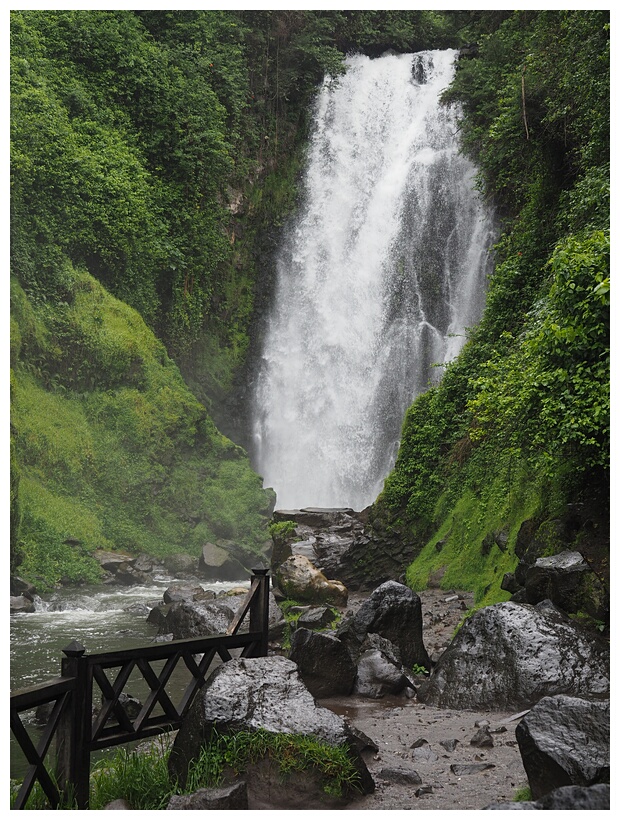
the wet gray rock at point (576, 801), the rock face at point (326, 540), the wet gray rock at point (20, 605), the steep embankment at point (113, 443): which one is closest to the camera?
the wet gray rock at point (576, 801)

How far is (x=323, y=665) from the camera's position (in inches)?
308

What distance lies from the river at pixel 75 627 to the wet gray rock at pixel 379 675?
294 cm

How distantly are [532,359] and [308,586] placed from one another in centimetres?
576

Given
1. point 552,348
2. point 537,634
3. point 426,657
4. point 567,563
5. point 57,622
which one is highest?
point 552,348

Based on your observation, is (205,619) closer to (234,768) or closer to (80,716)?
(234,768)

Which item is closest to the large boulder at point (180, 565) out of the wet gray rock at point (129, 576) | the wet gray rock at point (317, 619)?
the wet gray rock at point (129, 576)

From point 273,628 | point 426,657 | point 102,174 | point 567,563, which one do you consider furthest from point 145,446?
point 567,563

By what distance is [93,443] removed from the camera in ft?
73.5

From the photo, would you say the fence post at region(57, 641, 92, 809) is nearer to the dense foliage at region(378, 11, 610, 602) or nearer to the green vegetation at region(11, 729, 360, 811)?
the green vegetation at region(11, 729, 360, 811)

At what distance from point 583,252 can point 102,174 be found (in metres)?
19.7

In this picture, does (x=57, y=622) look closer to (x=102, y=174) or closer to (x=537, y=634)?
(x=537, y=634)

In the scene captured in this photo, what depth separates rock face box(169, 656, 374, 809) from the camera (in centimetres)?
487

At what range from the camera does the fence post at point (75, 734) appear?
4.71m

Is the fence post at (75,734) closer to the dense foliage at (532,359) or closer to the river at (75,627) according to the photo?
the river at (75,627)
